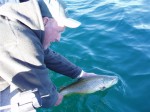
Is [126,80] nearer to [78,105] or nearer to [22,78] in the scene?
[78,105]

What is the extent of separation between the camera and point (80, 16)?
873cm

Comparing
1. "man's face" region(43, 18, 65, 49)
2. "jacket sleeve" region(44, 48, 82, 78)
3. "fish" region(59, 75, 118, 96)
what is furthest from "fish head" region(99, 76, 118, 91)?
"man's face" region(43, 18, 65, 49)

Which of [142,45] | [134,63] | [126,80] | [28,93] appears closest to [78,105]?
[126,80]

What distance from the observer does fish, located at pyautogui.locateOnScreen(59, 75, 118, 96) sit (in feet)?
16.0

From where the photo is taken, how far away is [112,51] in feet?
21.7

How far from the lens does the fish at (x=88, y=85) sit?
488 centimetres

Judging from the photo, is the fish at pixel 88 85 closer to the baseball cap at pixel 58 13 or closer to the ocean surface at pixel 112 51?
the ocean surface at pixel 112 51

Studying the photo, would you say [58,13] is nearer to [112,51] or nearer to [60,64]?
[60,64]

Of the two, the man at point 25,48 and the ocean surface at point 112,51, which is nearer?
the man at point 25,48

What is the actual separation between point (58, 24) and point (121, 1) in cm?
653

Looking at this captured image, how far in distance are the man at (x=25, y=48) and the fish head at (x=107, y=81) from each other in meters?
1.69

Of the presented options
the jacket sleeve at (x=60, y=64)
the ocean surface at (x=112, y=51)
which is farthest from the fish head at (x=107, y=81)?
the jacket sleeve at (x=60, y=64)

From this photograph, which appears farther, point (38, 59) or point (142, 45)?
point (142, 45)

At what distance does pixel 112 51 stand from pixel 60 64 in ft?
Result: 6.32
